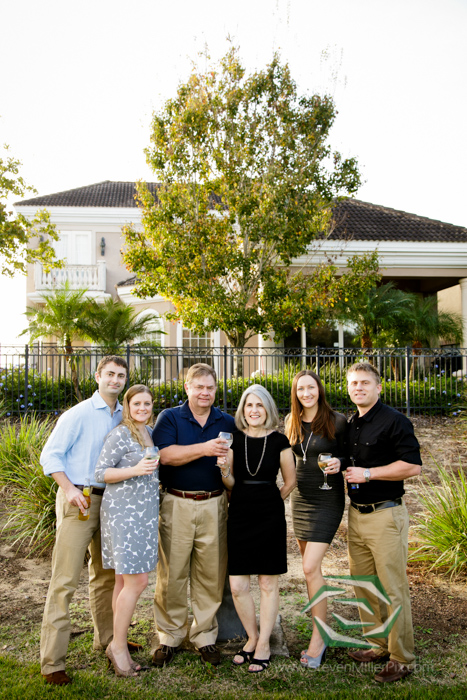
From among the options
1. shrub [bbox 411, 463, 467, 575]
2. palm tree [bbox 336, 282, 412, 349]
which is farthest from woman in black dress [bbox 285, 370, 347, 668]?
palm tree [bbox 336, 282, 412, 349]

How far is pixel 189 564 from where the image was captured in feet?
14.2

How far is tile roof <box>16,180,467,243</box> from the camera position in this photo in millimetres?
19484

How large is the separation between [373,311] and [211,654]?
12356 millimetres

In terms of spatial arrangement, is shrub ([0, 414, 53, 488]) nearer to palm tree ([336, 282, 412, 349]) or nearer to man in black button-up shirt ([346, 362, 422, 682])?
man in black button-up shirt ([346, 362, 422, 682])

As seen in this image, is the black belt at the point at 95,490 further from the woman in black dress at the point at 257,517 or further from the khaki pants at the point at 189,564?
the woman in black dress at the point at 257,517

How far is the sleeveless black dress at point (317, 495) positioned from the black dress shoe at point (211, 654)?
107cm

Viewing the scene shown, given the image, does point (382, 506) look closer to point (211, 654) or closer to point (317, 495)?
point (317, 495)

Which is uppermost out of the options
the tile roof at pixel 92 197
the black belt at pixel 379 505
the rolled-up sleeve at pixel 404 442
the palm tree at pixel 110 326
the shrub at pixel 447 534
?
the tile roof at pixel 92 197

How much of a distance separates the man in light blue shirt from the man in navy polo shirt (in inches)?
16.5

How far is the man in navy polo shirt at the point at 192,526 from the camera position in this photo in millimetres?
4207

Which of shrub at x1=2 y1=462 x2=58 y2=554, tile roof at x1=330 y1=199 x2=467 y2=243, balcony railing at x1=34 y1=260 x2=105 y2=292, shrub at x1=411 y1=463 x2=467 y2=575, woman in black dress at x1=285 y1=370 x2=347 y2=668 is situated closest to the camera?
woman in black dress at x1=285 y1=370 x2=347 y2=668

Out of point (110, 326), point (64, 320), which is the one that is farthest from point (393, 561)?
point (64, 320)

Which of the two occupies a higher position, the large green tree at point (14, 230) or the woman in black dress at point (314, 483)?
the large green tree at point (14, 230)

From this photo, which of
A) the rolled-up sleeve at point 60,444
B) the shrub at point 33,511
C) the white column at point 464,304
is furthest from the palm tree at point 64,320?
the white column at point 464,304
